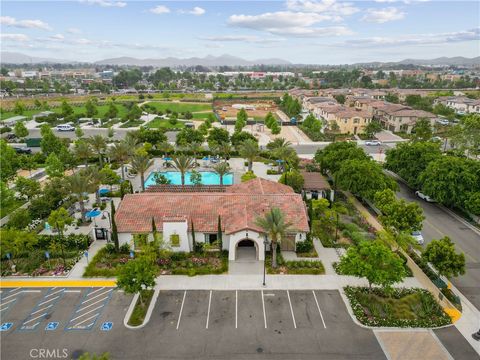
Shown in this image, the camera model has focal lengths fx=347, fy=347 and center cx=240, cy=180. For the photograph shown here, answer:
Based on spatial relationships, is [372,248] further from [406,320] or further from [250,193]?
[250,193]

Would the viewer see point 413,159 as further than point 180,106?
No

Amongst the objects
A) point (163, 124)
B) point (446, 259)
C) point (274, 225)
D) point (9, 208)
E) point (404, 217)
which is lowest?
point (9, 208)

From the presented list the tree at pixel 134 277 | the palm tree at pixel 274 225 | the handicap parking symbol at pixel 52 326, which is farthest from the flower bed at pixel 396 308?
the handicap parking symbol at pixel 52 326

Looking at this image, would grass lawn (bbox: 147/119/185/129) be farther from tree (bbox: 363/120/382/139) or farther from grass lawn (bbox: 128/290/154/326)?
grass lawn (bbox: 128/290/154/326)

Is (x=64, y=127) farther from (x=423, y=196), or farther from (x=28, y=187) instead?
(x=423, y=196)

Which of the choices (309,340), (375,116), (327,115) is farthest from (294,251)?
(375,116)

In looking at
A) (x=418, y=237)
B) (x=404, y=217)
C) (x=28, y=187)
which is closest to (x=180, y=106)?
(x=28, y=187)
